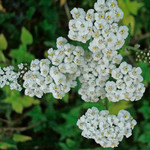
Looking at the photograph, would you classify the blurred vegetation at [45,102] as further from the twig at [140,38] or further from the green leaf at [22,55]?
the green leaf at [22,55]

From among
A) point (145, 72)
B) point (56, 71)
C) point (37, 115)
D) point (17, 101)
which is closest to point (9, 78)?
point (56, 71)

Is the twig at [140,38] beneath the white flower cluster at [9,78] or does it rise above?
above

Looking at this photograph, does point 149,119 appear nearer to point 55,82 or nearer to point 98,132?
point 98,132

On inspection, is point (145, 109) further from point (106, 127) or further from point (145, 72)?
point (106, 127)

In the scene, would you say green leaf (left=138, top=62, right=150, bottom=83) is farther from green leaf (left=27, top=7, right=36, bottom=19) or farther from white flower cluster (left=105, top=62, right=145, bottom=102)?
green leaf (left=27, top=7, right=36, bottom=19)

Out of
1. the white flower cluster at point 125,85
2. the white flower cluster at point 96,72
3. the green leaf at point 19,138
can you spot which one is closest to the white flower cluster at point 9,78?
the white flower cluster at point 96,72

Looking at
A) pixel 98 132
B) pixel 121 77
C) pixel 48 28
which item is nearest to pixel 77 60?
pixel 121 77
